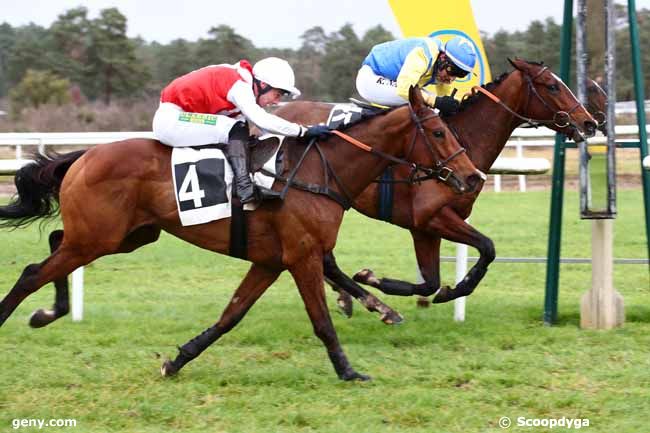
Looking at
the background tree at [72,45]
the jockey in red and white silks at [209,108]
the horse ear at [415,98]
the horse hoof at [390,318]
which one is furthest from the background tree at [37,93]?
the horse ear at [415,98]

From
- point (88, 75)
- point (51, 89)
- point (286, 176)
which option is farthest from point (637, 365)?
point (88, 75)

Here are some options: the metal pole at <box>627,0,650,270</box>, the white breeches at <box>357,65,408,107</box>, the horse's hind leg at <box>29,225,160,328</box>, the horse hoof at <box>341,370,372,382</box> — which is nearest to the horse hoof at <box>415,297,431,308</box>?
the white breeches at <box>357,65,408,107</box>

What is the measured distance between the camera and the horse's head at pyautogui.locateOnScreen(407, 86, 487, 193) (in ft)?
17.4

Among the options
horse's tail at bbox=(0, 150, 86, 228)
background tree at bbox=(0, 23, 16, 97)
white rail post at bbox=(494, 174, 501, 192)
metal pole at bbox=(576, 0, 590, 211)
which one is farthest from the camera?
background tree at bbox=(0, 23, 16, 97)

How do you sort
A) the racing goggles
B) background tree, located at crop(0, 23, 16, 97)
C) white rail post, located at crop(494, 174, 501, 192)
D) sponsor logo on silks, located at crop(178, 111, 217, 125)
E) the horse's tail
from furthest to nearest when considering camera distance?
background tree, located at crop(0, 23, 16, 97), white rail post, located at crop(494, 174, 501, 192), the racing goggles, the horse's tail, sponsor logo on silks, located at crop(178, 111, 217, 125)

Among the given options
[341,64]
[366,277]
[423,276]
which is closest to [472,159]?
[423,276]

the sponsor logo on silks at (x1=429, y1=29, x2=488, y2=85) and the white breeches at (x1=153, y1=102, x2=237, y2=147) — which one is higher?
the sponsor logo on silks at (x1=429, y1=29, x2=488, y2=85)

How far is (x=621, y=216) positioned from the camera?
13.1 m

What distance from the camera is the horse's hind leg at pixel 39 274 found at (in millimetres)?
5234

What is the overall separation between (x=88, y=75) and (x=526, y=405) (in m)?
31.3

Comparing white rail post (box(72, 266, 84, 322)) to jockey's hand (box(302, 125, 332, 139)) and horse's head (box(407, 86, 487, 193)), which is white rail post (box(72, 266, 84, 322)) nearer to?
jockey's hand (box(302, 125, 332, 139))

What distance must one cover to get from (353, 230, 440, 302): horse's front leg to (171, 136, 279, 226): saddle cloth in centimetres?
152

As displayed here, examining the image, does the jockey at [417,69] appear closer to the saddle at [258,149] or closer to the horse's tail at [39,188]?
the saddle at [258,149]

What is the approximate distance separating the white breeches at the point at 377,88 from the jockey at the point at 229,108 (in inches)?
60.2
